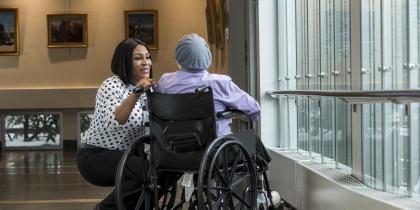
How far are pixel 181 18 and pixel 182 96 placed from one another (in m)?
10.1

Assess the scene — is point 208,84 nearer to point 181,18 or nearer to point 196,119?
point 196,119

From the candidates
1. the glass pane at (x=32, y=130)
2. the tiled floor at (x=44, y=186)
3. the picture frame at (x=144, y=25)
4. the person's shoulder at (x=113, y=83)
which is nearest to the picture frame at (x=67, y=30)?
the picture frame at (x=144, y=25)

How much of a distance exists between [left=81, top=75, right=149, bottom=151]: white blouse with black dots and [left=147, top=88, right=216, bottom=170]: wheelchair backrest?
0.95ft

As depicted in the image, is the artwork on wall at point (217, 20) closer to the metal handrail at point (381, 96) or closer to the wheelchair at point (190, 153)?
the metal handrail at point (381, 96)

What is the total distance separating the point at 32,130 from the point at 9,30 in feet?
7.03

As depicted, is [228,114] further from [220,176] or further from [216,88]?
[220,176]

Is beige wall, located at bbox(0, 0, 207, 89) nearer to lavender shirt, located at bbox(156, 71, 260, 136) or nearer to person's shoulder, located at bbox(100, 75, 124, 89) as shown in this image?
person's shoulder, located at bbox(100, 75, 124, 89)

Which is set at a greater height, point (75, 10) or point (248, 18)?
point (75, 10)


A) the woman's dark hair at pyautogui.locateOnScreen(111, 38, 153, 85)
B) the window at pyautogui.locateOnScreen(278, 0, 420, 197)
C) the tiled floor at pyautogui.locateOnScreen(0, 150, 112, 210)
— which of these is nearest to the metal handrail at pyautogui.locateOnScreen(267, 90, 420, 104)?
the window at pyautogui.locateOnScreen(278, 0, 420, 197)

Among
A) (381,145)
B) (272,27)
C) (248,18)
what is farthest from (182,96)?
(248,18)

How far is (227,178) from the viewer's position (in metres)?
3.46

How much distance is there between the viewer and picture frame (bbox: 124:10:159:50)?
1326cm

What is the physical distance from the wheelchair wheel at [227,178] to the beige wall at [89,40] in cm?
976

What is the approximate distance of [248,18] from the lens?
24.4 ft
